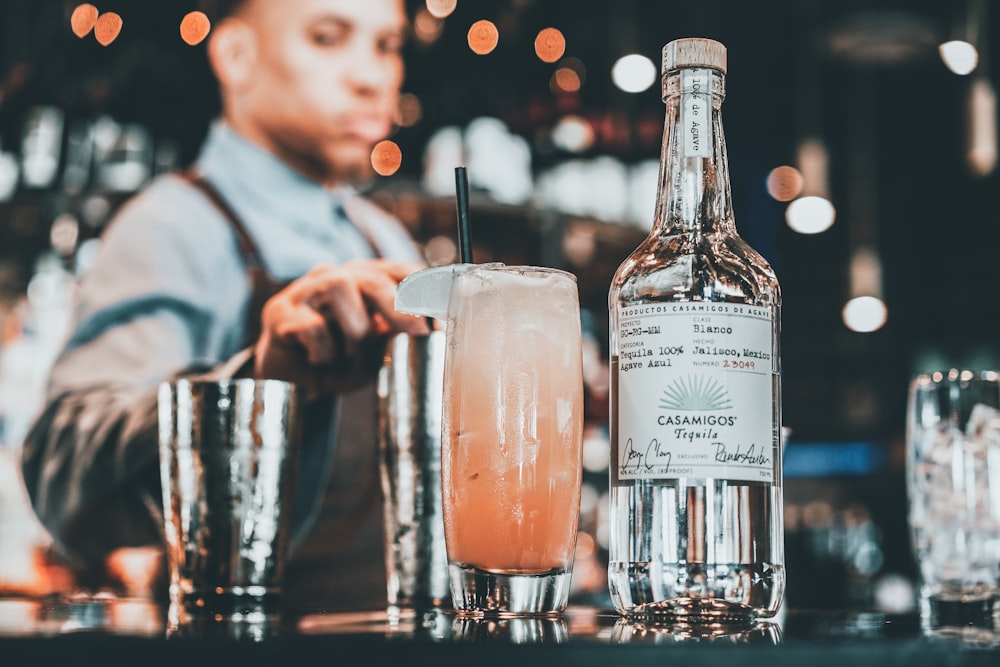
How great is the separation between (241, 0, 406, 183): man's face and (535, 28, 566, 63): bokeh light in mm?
902

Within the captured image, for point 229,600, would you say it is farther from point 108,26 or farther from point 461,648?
point 108,26

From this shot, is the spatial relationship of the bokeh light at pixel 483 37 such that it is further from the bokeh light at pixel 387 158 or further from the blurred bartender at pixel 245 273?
the blurred bartender at pixel 245 273

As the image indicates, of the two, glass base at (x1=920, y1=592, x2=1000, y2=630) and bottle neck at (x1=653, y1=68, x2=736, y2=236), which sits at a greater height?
bottle neck at (x1=653, y1=68, x2=736, y2=236)

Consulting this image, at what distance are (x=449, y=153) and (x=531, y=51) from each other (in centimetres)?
51

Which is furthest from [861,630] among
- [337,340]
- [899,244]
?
[899,244]

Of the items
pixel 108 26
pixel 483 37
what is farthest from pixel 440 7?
pixel 108 26

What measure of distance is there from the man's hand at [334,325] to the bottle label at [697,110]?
0.50 meters

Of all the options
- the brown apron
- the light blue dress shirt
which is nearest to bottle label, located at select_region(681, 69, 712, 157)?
the light blue dress shirt

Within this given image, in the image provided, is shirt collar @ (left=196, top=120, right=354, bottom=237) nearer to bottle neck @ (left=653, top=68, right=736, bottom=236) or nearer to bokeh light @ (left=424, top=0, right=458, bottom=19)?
bokeh light @ (left=424, top=0, right=458, bottom=19)

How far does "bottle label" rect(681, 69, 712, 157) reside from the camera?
90cm

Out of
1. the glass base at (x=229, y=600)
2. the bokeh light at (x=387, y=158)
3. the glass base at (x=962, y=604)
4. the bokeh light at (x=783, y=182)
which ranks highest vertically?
the bokeh light at (x=783, y=182)

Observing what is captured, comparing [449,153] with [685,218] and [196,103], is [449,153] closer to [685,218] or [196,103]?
[196,103]

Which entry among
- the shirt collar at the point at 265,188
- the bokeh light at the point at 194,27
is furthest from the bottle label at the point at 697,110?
the bokeh light at the point at 194,27

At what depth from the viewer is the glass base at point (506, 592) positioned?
2.67ft
